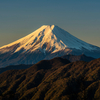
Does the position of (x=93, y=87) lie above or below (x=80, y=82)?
below

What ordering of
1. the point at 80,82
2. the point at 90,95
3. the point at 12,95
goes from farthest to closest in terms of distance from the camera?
the point at 90,95 < the point at 80,82 < the point at 12,95

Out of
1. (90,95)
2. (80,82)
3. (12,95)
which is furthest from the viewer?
(90,95)

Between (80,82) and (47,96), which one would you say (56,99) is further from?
(80,82)

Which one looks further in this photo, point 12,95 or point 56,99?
point 56,99

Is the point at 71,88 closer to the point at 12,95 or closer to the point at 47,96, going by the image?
the point at 47,96

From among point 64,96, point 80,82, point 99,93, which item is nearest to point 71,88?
point 64,96

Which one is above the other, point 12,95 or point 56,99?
point 12,95

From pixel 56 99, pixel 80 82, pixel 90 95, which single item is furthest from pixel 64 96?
pixel 80 82

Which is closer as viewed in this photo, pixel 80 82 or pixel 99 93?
pixel 80 82
